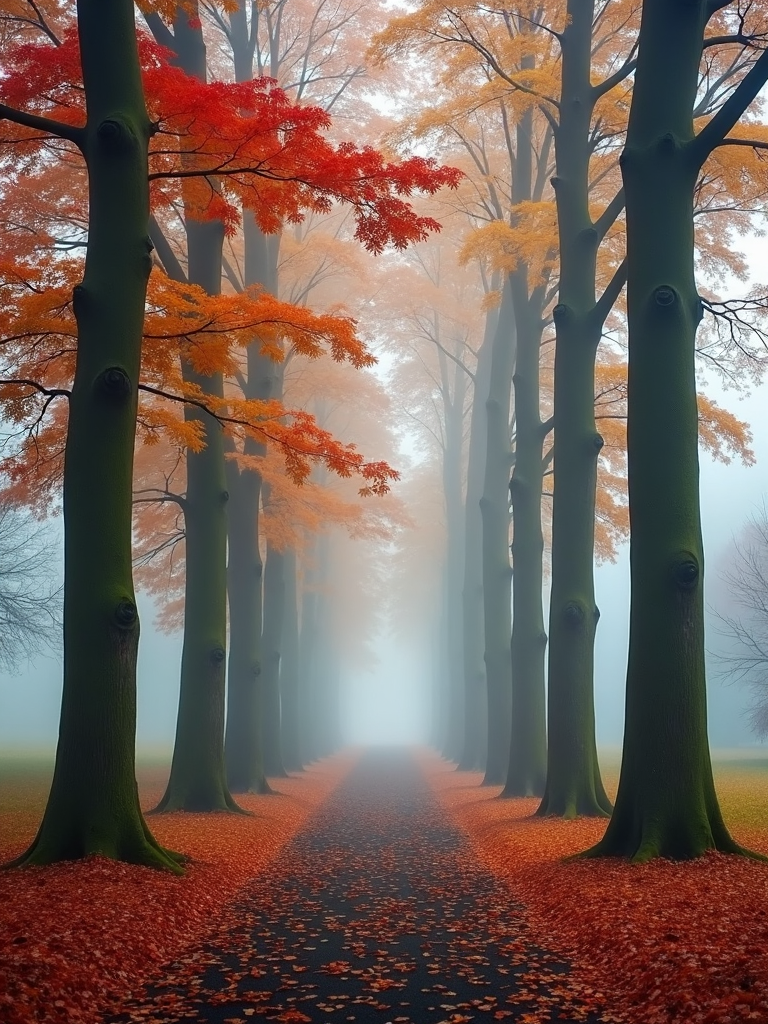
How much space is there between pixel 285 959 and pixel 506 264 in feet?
36.5

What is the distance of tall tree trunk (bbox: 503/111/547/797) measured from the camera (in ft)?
51.5

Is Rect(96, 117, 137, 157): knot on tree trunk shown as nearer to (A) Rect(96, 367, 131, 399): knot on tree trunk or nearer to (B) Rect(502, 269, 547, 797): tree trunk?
(A) Rect(96, 367, 131, 399): knot on tree trunk

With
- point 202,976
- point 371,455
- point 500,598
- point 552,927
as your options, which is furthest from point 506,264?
point 371,455

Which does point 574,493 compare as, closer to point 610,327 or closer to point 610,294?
point 610,294

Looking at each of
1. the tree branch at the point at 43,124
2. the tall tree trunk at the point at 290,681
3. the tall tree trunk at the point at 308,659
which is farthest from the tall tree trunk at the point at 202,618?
the tall tree trunk at the point at 308,659

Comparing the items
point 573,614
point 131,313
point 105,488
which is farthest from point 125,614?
point 573,614

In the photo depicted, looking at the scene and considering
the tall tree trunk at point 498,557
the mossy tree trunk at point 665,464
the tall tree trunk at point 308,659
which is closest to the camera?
the mossy tree trunk at point 665,464

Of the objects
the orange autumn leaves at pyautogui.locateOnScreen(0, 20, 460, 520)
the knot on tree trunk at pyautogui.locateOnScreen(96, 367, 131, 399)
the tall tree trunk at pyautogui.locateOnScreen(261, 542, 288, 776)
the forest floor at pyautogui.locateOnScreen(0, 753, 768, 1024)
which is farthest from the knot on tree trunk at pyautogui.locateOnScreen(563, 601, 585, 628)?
the tall tree trunk at pyautogui.locateOnScreen(261, 542, 288, 776)

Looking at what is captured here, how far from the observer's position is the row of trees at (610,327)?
306 inches

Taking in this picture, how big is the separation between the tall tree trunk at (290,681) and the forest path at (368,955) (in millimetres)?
15428

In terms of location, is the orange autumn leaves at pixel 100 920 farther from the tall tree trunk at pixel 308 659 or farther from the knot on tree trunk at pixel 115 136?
the tall tree trunk at pixel 308 659

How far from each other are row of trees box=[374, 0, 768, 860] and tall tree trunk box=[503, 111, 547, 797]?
4cm

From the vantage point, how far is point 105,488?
25.6ft

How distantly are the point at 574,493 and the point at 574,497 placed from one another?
0.06 metres
